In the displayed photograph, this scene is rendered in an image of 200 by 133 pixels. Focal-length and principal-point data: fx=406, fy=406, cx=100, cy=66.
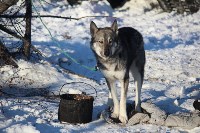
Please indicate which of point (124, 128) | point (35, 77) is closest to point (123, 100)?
point (124, 128)

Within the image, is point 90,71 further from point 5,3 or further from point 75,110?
point 75,110

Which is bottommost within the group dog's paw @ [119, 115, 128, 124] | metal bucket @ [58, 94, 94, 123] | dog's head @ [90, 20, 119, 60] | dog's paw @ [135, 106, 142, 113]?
dog's paw @ [119, 115, 128, 124]

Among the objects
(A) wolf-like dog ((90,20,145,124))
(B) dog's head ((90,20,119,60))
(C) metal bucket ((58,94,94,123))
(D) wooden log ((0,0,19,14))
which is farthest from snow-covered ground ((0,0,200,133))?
(D) wooden log ((0,0,19,14))

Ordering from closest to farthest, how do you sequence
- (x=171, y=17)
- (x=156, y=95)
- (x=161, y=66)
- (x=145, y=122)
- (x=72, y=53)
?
(x=145, y=122)
(x=156, y=95)
(x=161, y=66)
(x=72, y=53)
(x=171, y=17)

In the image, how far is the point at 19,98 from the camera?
624 centimetres

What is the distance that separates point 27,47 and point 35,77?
95cm

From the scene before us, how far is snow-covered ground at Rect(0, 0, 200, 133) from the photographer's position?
537 centimetres

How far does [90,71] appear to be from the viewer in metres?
8.49

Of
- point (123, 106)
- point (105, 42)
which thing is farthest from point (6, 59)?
point (123, 106)

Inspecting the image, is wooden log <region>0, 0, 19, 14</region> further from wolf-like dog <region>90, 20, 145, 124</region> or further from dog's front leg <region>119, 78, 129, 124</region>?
dog's front leg <region>119, 78, 129, 124</region>

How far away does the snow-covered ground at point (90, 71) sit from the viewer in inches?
211

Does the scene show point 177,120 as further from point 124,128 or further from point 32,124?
point 32,124

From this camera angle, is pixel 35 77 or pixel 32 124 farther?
pixel 35 77

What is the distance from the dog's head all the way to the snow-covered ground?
0.95 meters
